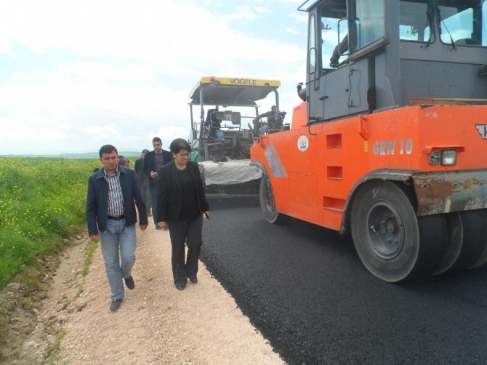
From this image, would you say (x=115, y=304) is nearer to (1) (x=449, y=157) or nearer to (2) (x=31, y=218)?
(1) (x=449, y=157)

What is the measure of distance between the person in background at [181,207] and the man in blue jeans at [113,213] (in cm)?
29

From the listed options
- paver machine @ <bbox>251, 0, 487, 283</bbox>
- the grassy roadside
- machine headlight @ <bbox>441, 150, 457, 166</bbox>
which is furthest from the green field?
machine headlight @ <bbox>441, 150, 457, 166</bbox>

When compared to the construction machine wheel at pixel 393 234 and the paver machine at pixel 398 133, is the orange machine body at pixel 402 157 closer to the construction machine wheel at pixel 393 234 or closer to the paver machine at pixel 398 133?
the paver machine at pixel 398 133

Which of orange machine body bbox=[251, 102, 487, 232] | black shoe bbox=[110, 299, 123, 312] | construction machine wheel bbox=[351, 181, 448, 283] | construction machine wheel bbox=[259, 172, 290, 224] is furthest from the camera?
construction machine wheel bbox=[259, 172, 290, 224]

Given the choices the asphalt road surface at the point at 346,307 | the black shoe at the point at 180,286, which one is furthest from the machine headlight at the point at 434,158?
the black shoe at the point at 180,286

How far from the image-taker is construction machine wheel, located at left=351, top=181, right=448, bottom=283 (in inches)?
127

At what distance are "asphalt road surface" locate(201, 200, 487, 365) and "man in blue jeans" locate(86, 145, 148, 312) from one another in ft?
3.49

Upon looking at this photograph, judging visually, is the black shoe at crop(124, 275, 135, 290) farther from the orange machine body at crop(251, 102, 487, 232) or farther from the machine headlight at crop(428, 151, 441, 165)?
the machine headlight at crop(428, 151, 441, 165)

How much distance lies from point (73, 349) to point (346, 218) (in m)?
2.84

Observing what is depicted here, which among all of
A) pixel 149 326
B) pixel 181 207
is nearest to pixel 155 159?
pixel 181 207

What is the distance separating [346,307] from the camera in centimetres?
314

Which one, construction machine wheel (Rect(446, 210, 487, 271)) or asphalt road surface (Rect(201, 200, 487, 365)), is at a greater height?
construction machine wheel (Rect(446, 210, 487, 271))

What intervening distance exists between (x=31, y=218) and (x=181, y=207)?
398 cm

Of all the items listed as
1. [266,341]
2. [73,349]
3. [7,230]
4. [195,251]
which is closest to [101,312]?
[73,349]
